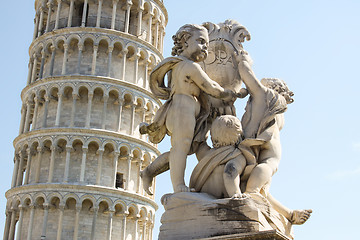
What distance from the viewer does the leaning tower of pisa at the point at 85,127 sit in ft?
98.2

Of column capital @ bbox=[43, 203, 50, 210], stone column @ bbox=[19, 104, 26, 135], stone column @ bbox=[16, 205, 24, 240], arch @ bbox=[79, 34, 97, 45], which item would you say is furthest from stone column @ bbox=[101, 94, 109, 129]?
stone column @ bbox=[16, 205, 24, 240]

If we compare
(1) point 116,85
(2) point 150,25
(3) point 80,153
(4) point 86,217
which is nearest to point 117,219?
(4) point 86,217

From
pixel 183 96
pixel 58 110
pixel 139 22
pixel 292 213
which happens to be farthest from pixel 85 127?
pixel 292 213

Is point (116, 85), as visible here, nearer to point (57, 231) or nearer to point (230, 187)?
point (57, 231)

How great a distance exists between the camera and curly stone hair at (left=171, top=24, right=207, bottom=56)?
14.0 feet

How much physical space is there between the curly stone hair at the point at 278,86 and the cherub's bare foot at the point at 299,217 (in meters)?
0.95

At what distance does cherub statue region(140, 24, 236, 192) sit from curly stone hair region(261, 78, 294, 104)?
40 centimetres

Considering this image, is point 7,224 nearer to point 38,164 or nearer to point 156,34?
point 38,164

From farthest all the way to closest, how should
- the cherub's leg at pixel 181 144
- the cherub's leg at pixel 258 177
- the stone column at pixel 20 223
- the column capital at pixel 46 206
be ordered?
1. the stone column at pixel 20 223
2. the column capital at pixel 46 206
3. the cherub's leg at pixel 181 144
4. the cherub's leg at pixel 258 177

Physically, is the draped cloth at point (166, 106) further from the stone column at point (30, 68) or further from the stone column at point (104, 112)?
the stone column at point (30, 68)

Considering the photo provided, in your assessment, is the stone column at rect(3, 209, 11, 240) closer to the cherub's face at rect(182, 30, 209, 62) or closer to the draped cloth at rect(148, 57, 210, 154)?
the draped cloth at rect(148, 57, 210, 154)

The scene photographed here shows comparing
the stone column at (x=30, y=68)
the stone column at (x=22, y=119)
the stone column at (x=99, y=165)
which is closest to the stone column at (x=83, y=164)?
the stone column at (x=99, y=165)

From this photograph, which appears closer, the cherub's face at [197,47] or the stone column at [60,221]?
the cherub's face at [197,47]

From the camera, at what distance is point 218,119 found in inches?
157
